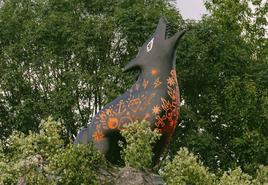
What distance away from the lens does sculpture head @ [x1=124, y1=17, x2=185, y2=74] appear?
55.0ft

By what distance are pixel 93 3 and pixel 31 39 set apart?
287 cm

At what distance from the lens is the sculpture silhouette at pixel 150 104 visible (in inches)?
634

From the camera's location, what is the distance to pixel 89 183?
43.2ft

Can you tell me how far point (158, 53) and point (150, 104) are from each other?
1464mm

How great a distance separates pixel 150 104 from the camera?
635 inches

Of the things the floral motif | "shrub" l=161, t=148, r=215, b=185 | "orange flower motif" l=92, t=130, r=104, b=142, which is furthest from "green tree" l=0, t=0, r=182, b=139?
"shrub" l=161, t=148, r=215, b=185

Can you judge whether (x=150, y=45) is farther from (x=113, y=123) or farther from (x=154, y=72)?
(x=113, y=123)

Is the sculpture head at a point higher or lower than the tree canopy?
lower

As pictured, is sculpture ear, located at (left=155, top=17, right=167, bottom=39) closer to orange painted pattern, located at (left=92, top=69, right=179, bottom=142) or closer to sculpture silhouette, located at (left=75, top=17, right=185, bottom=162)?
sculpture silhouette, located at (left=75, top=17, right=185, bottom=162)

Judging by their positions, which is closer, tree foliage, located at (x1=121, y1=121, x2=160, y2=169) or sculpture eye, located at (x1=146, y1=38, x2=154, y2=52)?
tree foliage, located at (x1=121, y1=121, x2=160, y2=169)

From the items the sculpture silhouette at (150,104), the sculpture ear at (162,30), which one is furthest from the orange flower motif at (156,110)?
the sculpture ear at (162,30)

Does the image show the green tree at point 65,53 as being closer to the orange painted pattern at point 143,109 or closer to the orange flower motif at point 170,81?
the orange painted pattern at point 143,109

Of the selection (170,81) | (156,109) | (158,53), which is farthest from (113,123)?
(158,53)

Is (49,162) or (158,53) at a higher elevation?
(158,53)
